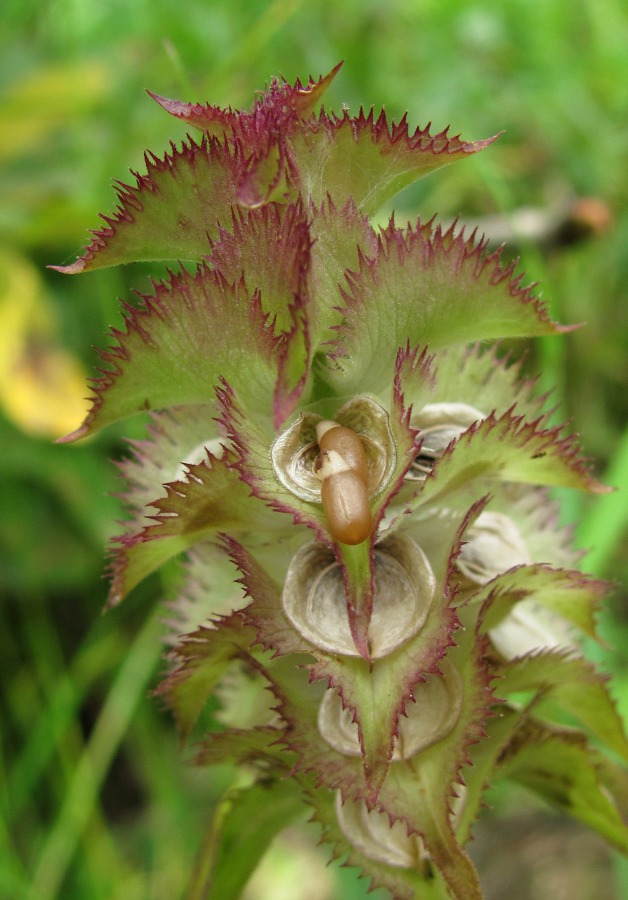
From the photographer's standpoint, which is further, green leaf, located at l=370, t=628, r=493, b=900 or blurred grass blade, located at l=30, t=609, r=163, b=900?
blurred grass blade, located at l=30, t=609, r=163, b=900

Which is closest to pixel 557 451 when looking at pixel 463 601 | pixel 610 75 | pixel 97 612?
pixel 463 601

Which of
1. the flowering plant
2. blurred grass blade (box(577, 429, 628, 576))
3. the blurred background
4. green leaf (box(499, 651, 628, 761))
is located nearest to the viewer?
the flowering plant

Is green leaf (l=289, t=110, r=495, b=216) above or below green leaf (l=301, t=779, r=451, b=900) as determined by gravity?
above

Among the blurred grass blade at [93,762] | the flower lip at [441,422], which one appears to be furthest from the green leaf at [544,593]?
the blurred grass blade at [93,762]

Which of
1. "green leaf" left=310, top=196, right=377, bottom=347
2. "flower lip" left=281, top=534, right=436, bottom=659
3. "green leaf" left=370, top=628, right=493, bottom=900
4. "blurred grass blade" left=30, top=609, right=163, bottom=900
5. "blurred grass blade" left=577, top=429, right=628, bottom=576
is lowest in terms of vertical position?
"blurred grass blade" left=30, top=609, right=163, bottom=900

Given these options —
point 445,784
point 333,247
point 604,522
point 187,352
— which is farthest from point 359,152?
point 604,522

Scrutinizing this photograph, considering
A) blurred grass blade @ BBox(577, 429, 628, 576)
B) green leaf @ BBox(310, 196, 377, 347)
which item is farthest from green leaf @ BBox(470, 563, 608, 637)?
blurred grass blade @ BBox(577, 429, 628, 576)

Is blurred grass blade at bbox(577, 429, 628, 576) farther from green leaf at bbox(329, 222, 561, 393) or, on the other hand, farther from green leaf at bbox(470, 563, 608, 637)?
green leaf at bbox(329, 222, 561, 393)

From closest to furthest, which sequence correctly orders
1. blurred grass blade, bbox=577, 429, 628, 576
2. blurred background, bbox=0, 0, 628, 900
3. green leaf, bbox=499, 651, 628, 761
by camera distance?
green leaf, bbox=499, 651, 628, 761
blurred grass blade, bbox=577, 429, 628, 576
blurred background, bbox=0, 0, 628, 900

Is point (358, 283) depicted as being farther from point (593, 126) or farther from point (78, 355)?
point (593, 126)
